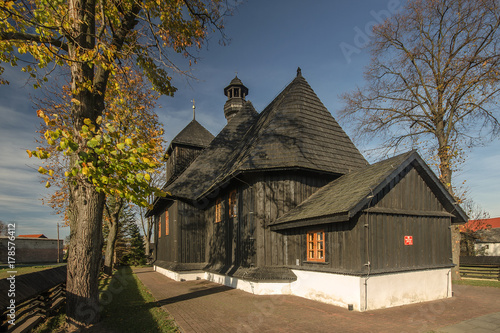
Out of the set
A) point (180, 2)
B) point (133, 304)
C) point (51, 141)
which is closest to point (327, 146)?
point (180, 2)

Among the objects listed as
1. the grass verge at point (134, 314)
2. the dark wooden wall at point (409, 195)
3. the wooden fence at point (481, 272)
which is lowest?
the wooden fence at point (481, 272)

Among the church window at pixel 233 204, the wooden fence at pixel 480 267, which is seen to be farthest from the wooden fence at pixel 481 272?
the church window at pixel 233 204

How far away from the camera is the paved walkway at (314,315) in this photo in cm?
720

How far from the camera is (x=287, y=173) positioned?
41.2 feet

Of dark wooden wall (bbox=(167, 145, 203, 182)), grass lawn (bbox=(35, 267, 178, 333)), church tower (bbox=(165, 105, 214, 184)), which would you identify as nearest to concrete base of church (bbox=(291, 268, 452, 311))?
grass lawn (bbox=(35, 267, 178, 333))

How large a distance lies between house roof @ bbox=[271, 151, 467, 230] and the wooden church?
0.16 feet

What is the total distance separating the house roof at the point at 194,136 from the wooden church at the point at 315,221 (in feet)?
23.0

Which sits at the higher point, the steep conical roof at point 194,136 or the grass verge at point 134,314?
the steep conical roof at point 194,136

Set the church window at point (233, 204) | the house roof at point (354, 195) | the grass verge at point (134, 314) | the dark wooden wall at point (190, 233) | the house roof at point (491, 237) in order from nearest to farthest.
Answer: the grass verge at point (134, 314)
the house roof at point (354, 195)
the church window at point (233, 204)
the dark wooden wall at point (190, 233)
the house roof at point (491, 237)

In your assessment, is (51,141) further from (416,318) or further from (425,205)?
(425,205)

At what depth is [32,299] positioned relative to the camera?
7.38 meters

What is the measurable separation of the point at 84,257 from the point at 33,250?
42.2 metres

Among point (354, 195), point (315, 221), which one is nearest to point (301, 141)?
point (315, 221)

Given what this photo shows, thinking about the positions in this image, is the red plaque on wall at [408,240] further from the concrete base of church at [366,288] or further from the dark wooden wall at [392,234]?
the concrete base of church at [366,288]
